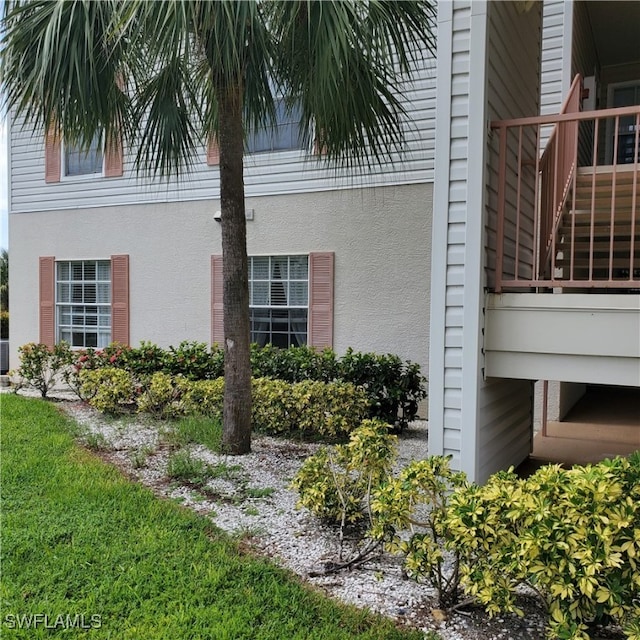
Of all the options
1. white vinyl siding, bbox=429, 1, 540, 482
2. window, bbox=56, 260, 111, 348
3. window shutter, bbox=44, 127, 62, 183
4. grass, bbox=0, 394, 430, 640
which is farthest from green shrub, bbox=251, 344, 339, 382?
window shutter, bbox=44, 127, 62, 183

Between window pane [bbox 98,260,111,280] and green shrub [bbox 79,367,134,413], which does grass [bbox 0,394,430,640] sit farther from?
window pane [bbox 98,260,111,280]

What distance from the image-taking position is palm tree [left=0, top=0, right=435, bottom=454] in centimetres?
395

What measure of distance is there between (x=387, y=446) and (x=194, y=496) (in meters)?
1.70

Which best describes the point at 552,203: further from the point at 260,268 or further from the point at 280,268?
the point at 260,268

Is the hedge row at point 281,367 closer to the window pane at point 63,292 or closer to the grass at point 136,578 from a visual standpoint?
the window pane at point 63,292

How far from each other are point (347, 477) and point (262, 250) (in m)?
5.27

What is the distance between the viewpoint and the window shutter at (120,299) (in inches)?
374

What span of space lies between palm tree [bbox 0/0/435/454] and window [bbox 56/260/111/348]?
4728 millimetres

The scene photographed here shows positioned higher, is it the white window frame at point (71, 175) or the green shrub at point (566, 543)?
the white window frame at point (71, 175)

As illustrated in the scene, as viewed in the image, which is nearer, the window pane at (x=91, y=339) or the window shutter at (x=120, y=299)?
the window shutter at (x=120, y=299)

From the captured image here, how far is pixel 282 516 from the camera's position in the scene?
394 centimetres

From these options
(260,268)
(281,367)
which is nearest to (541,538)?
(281,367)

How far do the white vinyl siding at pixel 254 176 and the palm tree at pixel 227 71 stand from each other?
115cm

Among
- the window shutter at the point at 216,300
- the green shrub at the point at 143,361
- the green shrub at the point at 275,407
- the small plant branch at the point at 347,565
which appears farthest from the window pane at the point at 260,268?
the small plant branch at the point at 347,565
